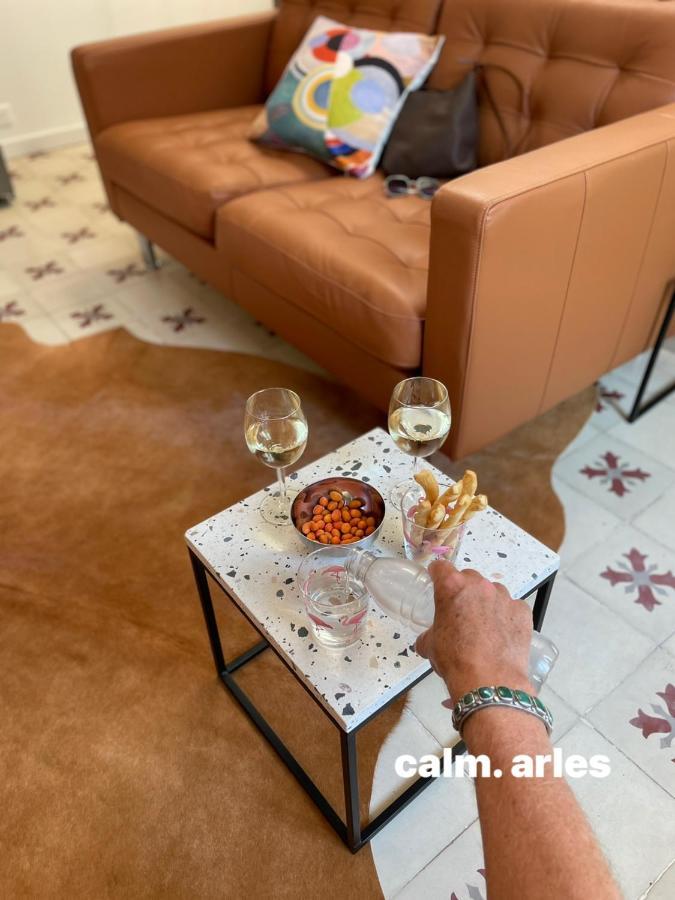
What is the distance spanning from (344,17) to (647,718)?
2167 mm

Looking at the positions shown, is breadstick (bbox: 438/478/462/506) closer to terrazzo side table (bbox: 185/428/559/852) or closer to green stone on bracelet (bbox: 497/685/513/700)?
terrazzo side table (bbox: 185/428/559/852)

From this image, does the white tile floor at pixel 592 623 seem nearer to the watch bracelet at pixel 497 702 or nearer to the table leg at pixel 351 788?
the table leg at pixel 351 788

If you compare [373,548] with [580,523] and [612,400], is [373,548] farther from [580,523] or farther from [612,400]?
[612,400]

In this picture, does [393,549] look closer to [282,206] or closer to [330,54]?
[282,206]

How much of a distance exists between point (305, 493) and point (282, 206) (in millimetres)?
1058

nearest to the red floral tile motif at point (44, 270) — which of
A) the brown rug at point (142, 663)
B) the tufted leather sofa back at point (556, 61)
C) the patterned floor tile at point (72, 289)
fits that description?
the patterned floor tile at point (72, 289)

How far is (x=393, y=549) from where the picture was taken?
1014 millimetres

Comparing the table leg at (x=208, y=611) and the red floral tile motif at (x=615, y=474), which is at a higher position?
the table leg at (x=208, y=611)

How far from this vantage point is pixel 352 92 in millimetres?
1977

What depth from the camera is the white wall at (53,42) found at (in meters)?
3.39

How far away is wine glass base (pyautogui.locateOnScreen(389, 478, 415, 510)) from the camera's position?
3.58 ft

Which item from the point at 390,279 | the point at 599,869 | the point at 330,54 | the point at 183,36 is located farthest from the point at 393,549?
the point at 183,36

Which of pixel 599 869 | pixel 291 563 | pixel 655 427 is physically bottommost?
pixel 655 427

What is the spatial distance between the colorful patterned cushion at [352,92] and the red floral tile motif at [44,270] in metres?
1.11
